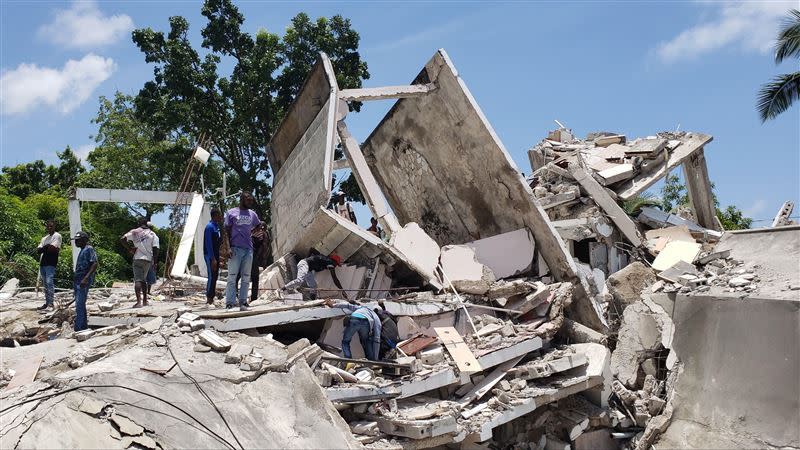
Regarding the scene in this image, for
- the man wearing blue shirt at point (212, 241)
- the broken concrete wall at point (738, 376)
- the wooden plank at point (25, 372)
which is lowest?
the broken concrete wall at point (738, 376)

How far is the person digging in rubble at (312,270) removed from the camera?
8.77 m

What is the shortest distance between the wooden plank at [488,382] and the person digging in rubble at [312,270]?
2.09 m

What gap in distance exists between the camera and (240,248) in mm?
7785

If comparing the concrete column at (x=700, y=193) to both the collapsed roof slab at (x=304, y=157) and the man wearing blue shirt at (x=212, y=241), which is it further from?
the man wearing blue shirt at (x=212, y=241)

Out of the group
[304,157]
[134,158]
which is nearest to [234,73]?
[134,158]

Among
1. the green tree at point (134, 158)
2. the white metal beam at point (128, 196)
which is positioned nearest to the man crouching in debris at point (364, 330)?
the white metal beam at point (128, 196)

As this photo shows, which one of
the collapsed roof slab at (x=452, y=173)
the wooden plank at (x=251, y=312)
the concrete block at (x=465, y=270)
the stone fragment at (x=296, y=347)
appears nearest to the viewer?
the stone fragment at (x=296, y=347)

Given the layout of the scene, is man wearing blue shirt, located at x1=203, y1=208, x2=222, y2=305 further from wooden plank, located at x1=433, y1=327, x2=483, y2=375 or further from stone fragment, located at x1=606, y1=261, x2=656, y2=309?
stone fragment, located at x1=606, y1=261, x2=656, y2=309

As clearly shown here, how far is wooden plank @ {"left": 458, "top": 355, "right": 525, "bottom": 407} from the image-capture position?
25.4 ft

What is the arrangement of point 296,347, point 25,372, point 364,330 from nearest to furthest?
point 25,372 → point 296,347 → point 364,330

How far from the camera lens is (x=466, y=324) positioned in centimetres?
893

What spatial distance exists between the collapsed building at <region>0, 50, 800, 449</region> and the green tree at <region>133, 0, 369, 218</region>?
612 cm

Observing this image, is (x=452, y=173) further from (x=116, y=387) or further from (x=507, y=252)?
(x=116, y=387)

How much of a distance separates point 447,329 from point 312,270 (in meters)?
1.92
